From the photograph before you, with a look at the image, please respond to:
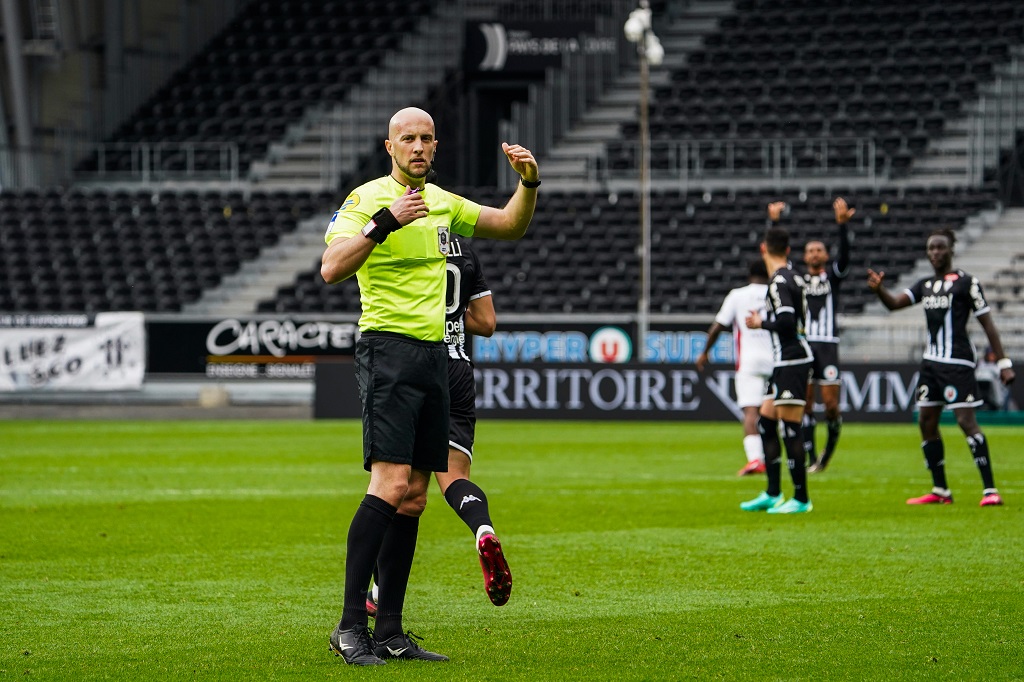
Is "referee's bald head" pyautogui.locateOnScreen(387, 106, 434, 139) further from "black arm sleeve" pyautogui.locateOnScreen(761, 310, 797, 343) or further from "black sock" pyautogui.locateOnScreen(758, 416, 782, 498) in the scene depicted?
"black sock" pyautogui.locateOnScreen(758, 416, 782, 498)

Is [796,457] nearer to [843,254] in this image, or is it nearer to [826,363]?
[843,254]

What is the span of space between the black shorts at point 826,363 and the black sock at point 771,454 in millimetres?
3832

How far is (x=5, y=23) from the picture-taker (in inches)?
1384

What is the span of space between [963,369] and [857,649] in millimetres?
5881

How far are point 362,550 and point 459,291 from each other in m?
1.35

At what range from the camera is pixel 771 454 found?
11.7m

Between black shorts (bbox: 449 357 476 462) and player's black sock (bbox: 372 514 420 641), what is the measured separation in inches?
31.3

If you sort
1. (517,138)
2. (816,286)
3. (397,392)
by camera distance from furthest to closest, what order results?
1. (517,138)
2. (816,286)
3. (397,392)

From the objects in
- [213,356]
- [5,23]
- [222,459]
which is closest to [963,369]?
[222,459]

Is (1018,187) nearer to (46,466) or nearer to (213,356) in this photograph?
(213,356)

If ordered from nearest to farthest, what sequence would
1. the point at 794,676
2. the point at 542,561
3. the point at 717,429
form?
1. the point at 794,676
2. the point at 542,561
3. the point at 717,429

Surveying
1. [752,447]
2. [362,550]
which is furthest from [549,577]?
[752,447]

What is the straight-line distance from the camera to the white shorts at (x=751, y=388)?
14.5 m

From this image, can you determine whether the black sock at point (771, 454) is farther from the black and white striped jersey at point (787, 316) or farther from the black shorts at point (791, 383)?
the black and white striped jersey at point (787, 316)
